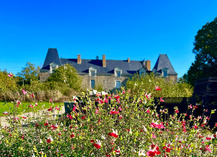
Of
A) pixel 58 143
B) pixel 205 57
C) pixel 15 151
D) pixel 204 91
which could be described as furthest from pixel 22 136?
pixel 205 57

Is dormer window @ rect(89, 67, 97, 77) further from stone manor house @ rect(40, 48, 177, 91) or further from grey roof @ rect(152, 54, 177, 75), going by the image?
grey roof @ rect(152, 54, 177, 75)

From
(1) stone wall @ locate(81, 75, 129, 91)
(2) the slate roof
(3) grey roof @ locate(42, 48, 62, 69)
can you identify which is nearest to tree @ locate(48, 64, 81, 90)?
(2) the slate roof

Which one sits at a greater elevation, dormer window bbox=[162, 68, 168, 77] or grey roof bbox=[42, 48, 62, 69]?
grey roof bbox=[42, 48, 62, 69]

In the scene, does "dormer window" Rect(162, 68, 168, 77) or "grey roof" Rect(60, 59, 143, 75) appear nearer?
"dormer window" Rect(162, 68, 168, 77)

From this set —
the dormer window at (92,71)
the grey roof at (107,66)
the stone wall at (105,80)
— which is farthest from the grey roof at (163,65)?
the dormer window at (92,71)

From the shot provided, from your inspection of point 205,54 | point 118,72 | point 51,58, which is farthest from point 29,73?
point 205,54

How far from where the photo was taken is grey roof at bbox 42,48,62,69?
106ft

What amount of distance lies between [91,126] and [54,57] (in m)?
31.0

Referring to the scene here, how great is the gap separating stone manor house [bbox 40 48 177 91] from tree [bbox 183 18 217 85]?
11239mm

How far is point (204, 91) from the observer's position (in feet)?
29.4

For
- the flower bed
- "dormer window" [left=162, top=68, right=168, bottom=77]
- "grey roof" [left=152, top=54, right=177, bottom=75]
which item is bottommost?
the flower bed

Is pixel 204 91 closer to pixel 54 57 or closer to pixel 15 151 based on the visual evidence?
pixel 15 151

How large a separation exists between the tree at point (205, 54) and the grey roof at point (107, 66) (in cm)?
1500

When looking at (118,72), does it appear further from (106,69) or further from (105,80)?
(105,80)
